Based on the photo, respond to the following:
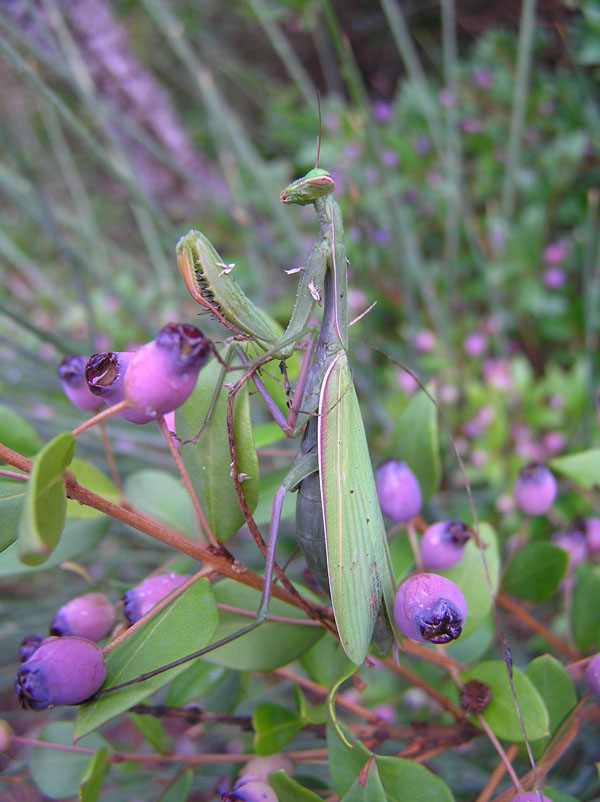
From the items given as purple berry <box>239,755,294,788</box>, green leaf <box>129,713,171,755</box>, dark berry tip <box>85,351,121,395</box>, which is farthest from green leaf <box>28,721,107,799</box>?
dark berry tip <box>85,351,121,395</box>

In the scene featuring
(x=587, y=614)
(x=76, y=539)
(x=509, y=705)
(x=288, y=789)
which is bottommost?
(x=587, y=614)

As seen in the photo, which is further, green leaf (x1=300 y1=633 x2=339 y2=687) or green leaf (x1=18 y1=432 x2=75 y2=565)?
green leaf (x1=300 y1=633 x2=339 y2=687)

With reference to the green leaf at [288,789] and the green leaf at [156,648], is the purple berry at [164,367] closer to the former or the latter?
the green leaf at [156,648]

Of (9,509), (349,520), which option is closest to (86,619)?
(9,509)

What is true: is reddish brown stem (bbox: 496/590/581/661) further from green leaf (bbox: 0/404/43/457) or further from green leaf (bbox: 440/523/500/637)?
green leaf (bbox: 0/404/43/457)

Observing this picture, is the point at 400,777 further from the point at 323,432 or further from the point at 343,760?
the point at 323,432

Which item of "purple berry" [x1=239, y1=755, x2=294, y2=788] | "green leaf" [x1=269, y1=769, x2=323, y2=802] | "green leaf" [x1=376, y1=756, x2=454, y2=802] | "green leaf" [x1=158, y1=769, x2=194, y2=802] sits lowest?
"green leaf" [x1=158, y1=769, x2=194, y2=802]

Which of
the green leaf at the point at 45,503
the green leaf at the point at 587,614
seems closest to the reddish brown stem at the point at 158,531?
the green leaf at the point at 45,503
